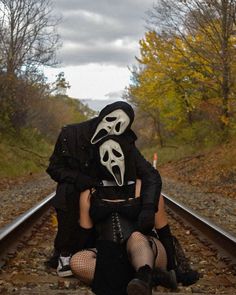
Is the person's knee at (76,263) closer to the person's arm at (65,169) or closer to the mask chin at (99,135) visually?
the person's arm at (65,169)

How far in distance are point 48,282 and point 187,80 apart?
73.0ft

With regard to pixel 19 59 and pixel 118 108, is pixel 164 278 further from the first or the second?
pixel 19 59

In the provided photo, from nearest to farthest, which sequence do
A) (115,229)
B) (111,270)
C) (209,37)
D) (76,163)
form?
1. (111,270)
2. (115,229)
3. (76,163)
4. (209,37)

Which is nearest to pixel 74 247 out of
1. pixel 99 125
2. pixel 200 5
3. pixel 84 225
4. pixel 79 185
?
pixel 84 225

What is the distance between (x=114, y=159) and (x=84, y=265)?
0.88 meters

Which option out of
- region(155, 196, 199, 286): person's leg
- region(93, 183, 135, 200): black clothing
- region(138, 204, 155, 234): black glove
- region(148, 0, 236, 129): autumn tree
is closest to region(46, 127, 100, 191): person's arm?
region(93, 183, 135, 200): black clothing

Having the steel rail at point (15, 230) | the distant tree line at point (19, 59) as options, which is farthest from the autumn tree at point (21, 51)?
the steel rail at point (15, 230)

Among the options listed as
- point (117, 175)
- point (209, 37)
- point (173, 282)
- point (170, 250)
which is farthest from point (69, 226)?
point (209, 37)

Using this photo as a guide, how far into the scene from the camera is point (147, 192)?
4.16m

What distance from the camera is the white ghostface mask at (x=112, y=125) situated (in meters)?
4.25

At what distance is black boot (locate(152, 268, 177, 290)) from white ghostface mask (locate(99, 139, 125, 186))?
766 mm

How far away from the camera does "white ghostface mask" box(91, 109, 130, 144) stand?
4.25 m

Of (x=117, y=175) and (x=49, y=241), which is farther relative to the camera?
(x=49, y=241)

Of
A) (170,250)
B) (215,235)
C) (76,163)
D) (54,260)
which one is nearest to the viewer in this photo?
(170,250)
